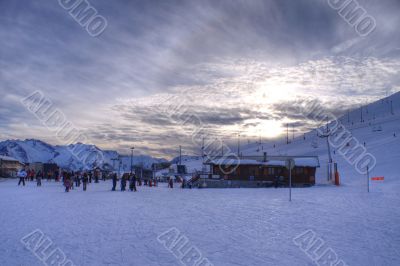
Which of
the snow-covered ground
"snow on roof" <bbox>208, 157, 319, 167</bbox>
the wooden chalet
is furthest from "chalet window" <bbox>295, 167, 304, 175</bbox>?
the snow-covered ground

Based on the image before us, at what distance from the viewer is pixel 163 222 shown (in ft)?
37.5

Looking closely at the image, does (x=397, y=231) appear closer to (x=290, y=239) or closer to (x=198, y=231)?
(x=290, y=239)

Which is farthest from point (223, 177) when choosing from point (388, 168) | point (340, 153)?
point (340, 153)

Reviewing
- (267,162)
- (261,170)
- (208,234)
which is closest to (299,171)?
(267,162)

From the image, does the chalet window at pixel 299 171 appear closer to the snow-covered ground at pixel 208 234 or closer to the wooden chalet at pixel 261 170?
the wooden chalet at pixel 261 170

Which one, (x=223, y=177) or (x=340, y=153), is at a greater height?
(x=340, y=153)

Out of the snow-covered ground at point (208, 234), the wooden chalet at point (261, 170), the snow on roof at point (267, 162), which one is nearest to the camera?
the snow-covered ground at point (208, 234)

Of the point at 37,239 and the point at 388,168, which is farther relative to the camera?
the point at 388,168

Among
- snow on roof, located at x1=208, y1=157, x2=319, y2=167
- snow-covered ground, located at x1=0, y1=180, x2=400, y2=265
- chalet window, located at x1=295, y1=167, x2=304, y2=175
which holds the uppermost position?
snow on roof, located at x1=208, y1=157, x2=319, y2=167

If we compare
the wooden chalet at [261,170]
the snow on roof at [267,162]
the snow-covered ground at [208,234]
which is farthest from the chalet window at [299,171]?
the snow-covered ground at [208,234]

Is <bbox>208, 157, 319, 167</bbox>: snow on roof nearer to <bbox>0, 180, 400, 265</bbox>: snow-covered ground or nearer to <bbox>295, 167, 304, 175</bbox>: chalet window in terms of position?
<bbox>295, 167, 304, 175</bbox>: chalet window

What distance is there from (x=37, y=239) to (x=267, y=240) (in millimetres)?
5586

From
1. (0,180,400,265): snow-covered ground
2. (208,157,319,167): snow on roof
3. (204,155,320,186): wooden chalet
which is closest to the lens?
(0,180,400,265): snow-covered ground

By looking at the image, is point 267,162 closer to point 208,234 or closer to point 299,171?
point 299,171
